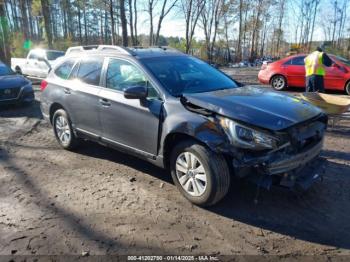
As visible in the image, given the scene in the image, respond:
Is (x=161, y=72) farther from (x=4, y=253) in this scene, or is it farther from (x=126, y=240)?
(x=4, y=253)

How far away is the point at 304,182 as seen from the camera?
3.70 m

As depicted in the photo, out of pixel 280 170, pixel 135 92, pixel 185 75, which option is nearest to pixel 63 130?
pixel 135 92

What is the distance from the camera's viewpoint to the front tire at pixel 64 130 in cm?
587

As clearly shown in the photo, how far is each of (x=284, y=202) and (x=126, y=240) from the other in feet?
6.46

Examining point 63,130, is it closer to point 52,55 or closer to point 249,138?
point 249,138

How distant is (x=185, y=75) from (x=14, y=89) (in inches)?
292

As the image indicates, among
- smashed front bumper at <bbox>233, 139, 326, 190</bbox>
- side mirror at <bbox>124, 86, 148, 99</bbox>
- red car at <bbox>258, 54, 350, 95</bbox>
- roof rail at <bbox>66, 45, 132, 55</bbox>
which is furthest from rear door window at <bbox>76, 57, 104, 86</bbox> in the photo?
red car at <bbox>258, 54, 350, 95</bbox>

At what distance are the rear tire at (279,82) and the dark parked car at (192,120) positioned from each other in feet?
27.7

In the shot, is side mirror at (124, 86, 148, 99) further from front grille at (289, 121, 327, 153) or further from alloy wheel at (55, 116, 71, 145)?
alloy wheel at (55, 116, 71, 145)

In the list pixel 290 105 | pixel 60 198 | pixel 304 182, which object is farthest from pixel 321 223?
pixel 60 198

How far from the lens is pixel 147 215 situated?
12.6 feet

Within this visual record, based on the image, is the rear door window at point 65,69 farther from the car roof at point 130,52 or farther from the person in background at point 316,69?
the person in background at point 316,69

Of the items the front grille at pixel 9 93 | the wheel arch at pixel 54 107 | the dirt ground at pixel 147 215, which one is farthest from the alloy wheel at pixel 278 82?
the wheel arch at pixel 54 107

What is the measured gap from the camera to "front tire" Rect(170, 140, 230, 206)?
3658 mm
